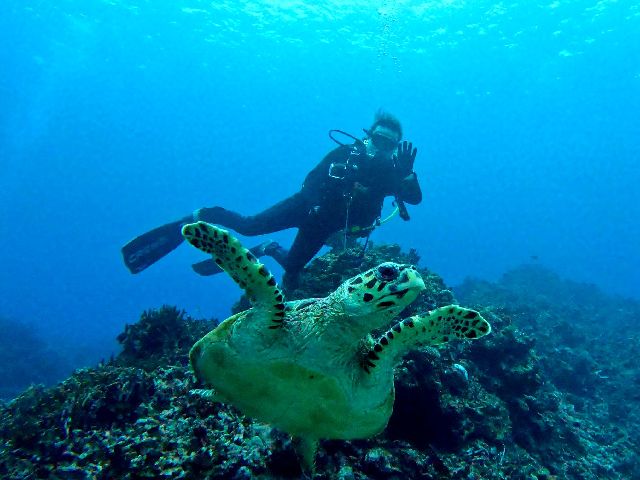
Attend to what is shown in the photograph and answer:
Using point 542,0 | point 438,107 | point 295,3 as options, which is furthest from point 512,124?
point 295,3

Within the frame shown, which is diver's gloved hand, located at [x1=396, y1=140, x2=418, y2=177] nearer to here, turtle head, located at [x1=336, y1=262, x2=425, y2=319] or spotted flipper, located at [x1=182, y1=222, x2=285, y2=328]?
turtle head, located at [x1=336, y1=262, x2=425, y2=319]

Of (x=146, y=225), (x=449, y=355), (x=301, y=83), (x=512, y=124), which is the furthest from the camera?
(x=146, y=225)

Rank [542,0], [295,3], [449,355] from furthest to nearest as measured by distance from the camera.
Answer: [295,3], [542,0], [449,355]

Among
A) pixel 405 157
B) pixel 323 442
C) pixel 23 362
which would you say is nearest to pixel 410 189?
pixel 405 157

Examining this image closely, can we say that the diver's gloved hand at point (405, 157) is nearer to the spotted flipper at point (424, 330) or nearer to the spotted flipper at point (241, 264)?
the spotted flipper at point (424, 330)

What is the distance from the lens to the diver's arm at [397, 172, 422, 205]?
27.5ft

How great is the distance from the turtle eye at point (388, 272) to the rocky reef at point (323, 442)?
1.90 m

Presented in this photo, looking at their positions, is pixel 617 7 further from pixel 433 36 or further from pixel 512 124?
pixel 512 124

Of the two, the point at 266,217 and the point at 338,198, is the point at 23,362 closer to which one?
the point at 266,217

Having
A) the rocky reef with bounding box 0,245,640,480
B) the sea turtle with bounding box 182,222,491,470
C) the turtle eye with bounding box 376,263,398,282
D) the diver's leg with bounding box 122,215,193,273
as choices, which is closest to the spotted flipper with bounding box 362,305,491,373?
the sea turtle with bounding box 182,222,491,470

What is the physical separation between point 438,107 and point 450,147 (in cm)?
3292

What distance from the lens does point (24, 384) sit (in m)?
21.0

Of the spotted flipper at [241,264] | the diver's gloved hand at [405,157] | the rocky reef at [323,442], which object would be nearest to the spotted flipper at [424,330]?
the spotted flipper at [241,264]

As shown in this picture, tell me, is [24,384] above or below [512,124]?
below
